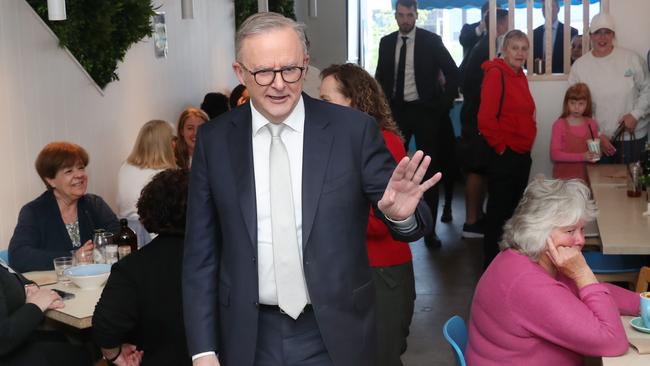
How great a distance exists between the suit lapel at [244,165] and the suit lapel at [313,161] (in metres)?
0.13

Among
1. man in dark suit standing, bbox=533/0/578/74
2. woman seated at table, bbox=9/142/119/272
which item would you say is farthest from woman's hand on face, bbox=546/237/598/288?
man in dark suit standing, bbox=533/0/578/74

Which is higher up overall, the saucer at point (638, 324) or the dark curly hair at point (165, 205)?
the dark curly hair at point (165, 205)

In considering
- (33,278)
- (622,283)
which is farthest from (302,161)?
(622,283)

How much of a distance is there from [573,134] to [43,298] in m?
4.89

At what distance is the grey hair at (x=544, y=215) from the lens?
10.6 ft

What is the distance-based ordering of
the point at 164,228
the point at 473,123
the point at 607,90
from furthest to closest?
the point at 473,123 < the point at 607,90 < the point at 164,228

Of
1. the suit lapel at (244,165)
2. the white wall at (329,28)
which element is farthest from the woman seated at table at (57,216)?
the white wall at (329,28)

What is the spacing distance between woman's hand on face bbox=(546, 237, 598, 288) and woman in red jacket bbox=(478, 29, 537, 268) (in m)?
3.87

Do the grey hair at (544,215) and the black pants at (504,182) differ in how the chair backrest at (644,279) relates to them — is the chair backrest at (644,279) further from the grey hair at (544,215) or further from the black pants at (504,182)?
the black pants at (504,182)

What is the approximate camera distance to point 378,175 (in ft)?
8.14

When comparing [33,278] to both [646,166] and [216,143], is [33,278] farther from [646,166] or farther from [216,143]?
[646,166]

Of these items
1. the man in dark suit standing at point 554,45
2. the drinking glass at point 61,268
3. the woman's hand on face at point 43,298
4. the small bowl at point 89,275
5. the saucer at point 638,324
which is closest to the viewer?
the saucer at point 638,324

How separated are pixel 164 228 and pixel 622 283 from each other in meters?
3.17

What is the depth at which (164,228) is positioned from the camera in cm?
341
